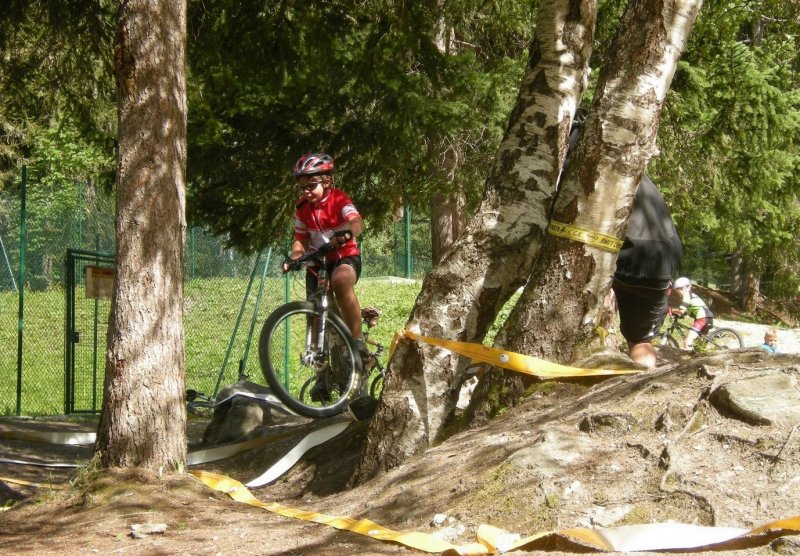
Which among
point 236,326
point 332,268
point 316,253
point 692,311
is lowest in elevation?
point 236,326

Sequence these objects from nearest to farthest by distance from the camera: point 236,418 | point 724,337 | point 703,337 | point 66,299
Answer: point 236,418, point 66,299, point 703,337, point 724,337

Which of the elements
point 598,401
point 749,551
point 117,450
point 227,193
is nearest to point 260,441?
point 117,450

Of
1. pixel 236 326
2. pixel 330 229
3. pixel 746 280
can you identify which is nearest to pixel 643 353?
pixel 330 229

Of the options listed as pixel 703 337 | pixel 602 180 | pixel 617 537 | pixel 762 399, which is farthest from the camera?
pixel 703 337

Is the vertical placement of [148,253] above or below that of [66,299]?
above

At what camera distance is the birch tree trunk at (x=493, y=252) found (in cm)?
545

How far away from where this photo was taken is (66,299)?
11547mm

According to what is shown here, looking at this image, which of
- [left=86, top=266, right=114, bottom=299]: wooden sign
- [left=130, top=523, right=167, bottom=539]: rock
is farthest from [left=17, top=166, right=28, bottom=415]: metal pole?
[left=130, top=523, right=167, bottom=539]: rock

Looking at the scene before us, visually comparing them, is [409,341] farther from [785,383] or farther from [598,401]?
[785,383]

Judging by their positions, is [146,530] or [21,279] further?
[21,279]

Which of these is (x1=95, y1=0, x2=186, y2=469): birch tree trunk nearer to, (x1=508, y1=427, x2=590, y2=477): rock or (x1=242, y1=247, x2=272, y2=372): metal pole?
(x1=508, y1=427, x2=590, y2=477): rock

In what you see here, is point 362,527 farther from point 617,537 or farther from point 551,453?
point 617,537

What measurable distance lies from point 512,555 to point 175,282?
8.92 ft

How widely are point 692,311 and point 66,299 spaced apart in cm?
1032
